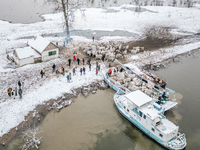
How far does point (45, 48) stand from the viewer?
32.3 m

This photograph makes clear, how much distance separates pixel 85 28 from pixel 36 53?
22.8 m

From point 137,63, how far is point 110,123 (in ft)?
51.9

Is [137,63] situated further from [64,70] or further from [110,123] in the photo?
[110,123]

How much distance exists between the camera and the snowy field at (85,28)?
23.0m

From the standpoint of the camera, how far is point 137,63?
34.4 metres

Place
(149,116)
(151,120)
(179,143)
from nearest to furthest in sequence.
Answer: (179,143) < (151,120) < (149,116)

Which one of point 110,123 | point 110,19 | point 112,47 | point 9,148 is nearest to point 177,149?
point 110,123

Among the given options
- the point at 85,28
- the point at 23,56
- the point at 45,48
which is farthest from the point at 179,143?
the point at 85,28

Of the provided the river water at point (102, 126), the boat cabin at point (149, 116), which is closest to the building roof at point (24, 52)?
the river water at point (102, 126)

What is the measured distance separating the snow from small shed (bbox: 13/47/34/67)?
22.1 ft

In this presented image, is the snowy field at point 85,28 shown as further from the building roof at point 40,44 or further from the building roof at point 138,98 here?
the building roof at point 138,98

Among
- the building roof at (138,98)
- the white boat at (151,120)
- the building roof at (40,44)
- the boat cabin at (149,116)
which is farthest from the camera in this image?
the building roof at (40,44)

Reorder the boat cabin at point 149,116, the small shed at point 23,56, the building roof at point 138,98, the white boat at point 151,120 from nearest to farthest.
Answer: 1. the white boat at point 151,120
2. the boat cabin at point 149,116
3. the building roof at point 138,98
4. the small shed at point 23,56

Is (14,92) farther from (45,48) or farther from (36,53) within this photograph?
(45,48)
